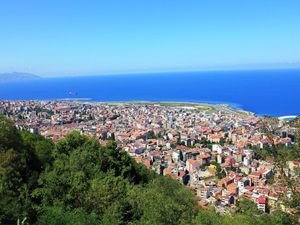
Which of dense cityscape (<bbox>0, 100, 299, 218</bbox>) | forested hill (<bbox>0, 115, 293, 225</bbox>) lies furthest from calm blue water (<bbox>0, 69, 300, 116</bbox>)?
forested hill (<bbox>0, 115, 293, 225</bbox>)

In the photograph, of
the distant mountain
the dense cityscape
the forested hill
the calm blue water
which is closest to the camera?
the forested hill

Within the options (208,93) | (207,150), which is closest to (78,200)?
(207,150)

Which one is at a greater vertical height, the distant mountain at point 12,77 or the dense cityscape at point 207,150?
the distant mountain at point 12,77

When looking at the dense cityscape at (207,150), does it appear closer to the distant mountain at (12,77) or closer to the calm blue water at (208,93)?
the calm blue water at (208,93)

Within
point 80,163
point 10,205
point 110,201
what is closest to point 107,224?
point 110,201

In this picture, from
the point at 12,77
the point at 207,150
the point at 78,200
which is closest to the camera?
the point at 78,200

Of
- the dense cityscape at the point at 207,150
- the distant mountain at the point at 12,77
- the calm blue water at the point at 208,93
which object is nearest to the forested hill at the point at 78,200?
the dense cityscape at the point at 207,150

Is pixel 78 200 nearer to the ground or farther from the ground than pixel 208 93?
farther from the ground

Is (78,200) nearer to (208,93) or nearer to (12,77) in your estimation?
(208,93)

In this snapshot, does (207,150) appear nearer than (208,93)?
Yes

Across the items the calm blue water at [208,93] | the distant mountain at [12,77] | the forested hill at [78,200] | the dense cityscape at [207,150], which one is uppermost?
the distant mountain at [12,77]

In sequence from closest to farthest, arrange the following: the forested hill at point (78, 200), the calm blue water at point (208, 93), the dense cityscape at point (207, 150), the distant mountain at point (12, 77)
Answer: the forested hill at point (78, 200) → the dense cityscape at point (207, 150) → the calm blue water at point (208, 93) → the distant mountain at point (12, 77)

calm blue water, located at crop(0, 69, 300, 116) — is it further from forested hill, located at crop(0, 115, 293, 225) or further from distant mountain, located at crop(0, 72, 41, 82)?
distant mountain, located at crop(0, 72, 41, 82)

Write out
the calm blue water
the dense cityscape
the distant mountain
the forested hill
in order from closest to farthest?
the forested hill
the dense cityscape
the calm blue water
the distant mountain
